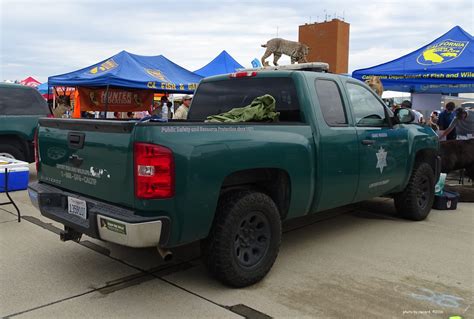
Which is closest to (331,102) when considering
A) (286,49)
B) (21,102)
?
(21,102)

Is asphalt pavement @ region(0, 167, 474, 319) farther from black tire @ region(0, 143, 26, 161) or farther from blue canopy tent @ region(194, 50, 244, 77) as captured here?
blue canopy tent @ region(194, 50, 244, 77)

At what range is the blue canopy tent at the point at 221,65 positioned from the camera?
57.1 feet

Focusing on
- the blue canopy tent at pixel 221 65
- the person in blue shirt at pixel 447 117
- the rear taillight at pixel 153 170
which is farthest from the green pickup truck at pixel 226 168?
the blue canopy tent at pixel 221 65

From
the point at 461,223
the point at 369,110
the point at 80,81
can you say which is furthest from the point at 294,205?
the point at 80,81

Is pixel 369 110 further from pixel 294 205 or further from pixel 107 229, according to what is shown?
pixel 107 229

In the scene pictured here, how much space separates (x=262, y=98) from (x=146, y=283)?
6.67 feet

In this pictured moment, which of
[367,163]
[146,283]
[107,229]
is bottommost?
[146,283]

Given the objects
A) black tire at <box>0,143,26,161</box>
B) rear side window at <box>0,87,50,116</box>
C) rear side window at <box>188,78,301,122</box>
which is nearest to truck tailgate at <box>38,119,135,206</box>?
rear side window at <box>188,78,301,122</box>

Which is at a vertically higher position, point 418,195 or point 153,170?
point 153,170

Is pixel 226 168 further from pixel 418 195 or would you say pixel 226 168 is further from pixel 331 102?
pixel 418 195

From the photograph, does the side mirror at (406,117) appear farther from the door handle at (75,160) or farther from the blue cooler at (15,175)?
the blue cooler at (15,175)

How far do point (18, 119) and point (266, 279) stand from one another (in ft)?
21.5

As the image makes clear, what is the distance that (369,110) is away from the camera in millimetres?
5305

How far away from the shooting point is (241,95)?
Result: 482 cm
